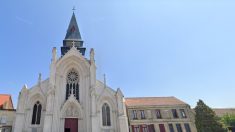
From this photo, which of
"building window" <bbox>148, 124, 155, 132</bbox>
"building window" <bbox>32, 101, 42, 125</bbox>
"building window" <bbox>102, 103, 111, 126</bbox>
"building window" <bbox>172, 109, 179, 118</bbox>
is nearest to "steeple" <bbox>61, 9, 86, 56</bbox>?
"building window" <bbox>32, 101, 42, 125</bbox>

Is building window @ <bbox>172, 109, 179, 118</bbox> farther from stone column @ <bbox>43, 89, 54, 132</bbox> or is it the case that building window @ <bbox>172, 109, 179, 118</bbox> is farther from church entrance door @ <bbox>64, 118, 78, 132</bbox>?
stone column @ <bbox>43, 89, 54, 132</bbox>

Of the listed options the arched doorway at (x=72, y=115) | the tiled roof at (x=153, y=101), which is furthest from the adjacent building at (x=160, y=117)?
the arched doorway at (x=72, y=115)

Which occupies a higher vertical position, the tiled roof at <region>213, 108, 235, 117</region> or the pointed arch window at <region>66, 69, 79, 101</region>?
the pointed arch window at <region>66, 69, 79, 101</region>

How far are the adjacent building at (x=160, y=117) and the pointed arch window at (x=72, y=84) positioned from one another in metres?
10.5

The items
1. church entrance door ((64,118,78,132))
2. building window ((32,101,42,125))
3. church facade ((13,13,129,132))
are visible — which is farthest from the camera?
church entrance door ((64,118,78,132))

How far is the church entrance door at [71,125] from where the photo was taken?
2758cm

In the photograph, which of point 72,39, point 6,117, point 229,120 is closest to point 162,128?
point 229,120

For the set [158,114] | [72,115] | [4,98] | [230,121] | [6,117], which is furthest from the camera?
[230,121]

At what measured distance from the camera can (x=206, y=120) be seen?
85.3ft

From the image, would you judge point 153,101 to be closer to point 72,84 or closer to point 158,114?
point 158,114

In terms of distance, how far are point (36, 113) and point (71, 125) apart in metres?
5.83

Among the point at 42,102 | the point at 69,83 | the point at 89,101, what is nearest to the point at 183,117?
the point at 89,101

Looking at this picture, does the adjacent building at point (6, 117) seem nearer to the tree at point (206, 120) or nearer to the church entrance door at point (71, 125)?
the church entrance door at point (71, 125)

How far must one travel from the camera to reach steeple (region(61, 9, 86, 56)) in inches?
1491
